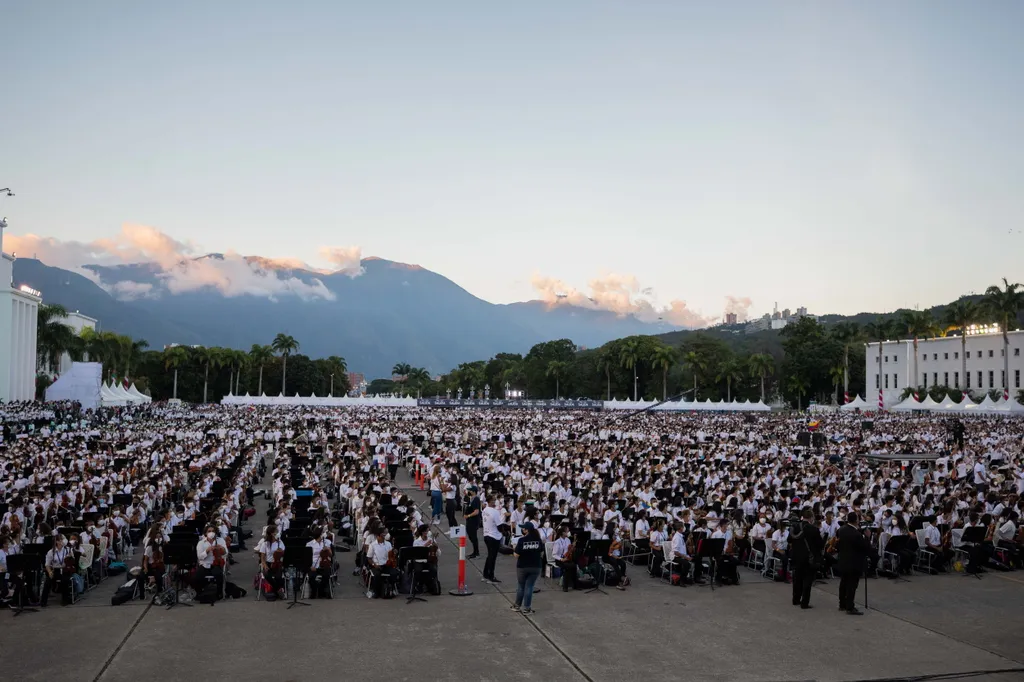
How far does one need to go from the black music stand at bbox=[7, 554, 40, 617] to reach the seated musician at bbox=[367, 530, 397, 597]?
489cm

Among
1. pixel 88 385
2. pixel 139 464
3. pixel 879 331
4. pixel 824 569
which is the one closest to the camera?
pixel 824 569

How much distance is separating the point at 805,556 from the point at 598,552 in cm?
349

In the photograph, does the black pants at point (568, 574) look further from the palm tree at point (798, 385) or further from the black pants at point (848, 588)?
the palm tree at point (798, 385)

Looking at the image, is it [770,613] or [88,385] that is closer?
[770,613]

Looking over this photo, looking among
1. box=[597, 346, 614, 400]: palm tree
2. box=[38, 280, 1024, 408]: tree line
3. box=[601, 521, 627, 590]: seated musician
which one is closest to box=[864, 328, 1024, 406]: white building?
box=[38, 280, 1024, 408]: tree line

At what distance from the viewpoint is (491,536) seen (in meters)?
14.2

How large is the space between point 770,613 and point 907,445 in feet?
101

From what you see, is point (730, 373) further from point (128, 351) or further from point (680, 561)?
point (680, 561)

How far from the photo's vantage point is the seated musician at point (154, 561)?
12.4 metres

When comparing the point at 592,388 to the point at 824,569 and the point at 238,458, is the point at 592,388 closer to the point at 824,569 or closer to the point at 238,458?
the point at 238,458

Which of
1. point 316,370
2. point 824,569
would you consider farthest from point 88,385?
point 316,370

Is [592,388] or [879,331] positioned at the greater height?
[879,331]

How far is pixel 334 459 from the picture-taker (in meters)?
28.9

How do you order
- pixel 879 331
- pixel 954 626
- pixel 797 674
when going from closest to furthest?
pixel 797 674
pixel 954 626
pixel 879 331
